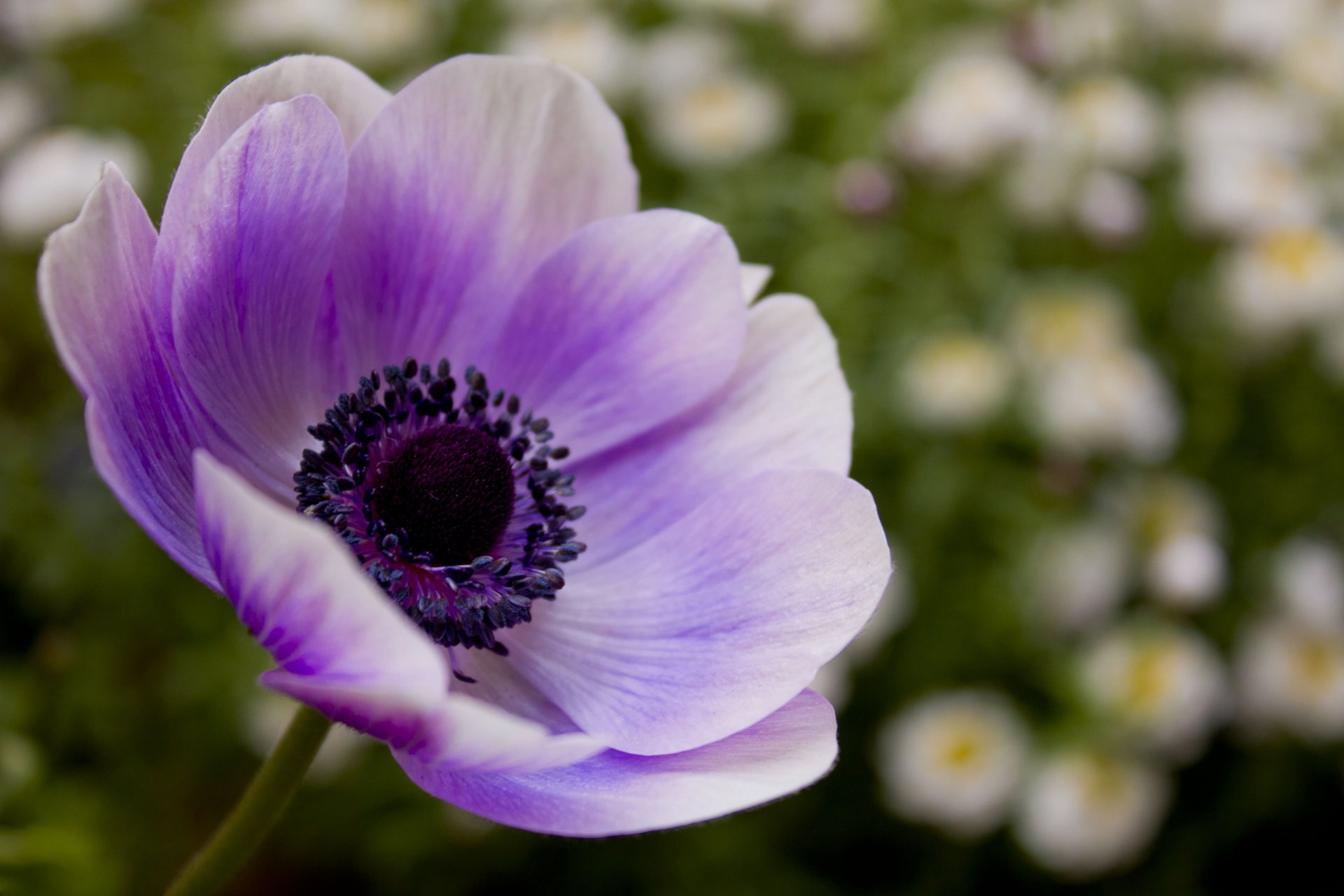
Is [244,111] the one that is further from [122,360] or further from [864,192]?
[864,192]

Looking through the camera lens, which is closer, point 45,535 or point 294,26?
point 45,535

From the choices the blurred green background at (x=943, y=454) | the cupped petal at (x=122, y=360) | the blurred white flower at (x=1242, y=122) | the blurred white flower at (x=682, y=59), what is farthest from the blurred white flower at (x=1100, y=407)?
the cupped petal at (x=122, y=360)

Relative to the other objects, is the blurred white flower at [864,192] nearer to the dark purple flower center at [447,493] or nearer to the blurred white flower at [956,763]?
the blurred white flower at [956,763]

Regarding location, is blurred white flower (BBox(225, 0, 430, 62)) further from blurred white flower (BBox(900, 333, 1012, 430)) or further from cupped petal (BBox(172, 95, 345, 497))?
cupped petal (BBox(172, 95, 345, 497))

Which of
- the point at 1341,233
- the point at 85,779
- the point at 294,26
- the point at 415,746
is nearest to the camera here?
the point at 415,746

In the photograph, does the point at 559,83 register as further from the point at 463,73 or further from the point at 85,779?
the point at 85,779

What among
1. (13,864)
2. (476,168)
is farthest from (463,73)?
(13,864)

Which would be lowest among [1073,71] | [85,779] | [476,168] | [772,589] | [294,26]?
[85,779]

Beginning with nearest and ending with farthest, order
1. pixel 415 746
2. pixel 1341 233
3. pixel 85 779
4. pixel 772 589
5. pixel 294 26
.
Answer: pixel 415 746 < pixel 772 589 < pixel 85 779 < pixel 294 26 < pixel 1341 233

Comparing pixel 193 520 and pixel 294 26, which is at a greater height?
pixel 193 520
